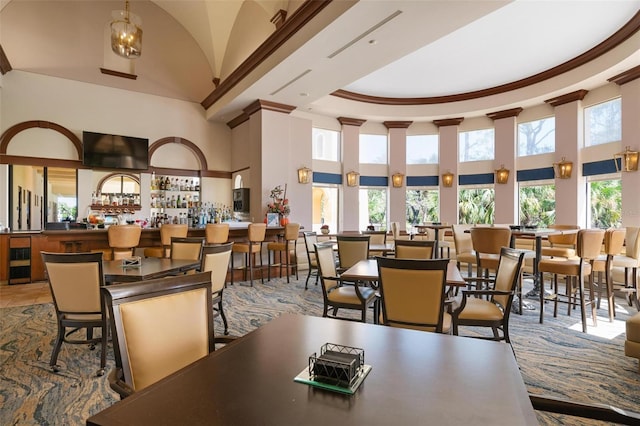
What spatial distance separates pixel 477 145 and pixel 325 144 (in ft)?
14.9

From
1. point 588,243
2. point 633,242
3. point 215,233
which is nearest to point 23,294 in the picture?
point 215,233

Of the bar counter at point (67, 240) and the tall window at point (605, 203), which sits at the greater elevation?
the tall window at point (605, 203)

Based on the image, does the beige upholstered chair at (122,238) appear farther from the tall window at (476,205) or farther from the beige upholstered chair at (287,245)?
the tall window at (476,205)

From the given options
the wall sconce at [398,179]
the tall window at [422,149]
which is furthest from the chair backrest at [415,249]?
the tall window at [422,149]

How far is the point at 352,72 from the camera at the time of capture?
21.2 ft

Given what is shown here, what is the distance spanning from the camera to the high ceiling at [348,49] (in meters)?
5.09

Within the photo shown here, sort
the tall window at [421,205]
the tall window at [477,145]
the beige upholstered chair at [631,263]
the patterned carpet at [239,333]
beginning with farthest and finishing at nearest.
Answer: the tall window at [421,205], the tall window at [477,145], the beige upholstered chair at [631,263], the patterned carpet at [239,333]

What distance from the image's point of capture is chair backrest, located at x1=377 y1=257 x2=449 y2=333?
7.94ft

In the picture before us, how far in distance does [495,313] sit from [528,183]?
795cm

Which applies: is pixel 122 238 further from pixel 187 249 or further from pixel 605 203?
pixel 605 203

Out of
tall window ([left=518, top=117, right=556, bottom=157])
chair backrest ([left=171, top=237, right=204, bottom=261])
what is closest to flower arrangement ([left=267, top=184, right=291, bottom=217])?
chair backrest ([left=171, top=237, right=204, bottom=261])

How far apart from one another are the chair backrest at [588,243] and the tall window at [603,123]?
15.0ft

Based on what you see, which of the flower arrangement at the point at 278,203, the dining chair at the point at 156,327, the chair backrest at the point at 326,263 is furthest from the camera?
the flower arrangement at the point at 278,203

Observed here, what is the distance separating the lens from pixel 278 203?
805 cm
